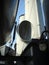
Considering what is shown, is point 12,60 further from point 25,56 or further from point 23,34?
point 23,34

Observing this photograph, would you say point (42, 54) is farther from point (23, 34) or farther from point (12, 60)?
point (23, 34)

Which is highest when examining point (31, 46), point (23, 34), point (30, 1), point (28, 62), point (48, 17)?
point (30, 1)

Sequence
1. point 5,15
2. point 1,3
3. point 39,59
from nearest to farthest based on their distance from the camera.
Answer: point 1,3, point 5,15, point 39,59

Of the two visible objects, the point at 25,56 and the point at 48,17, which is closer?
the point at 25,56

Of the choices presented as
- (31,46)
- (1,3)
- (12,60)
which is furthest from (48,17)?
(1,3)

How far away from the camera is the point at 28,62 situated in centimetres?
181

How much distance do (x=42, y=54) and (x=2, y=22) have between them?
52 centimetres

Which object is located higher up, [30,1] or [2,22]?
[30,1]

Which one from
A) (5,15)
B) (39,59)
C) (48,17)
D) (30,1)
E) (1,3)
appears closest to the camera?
(1,3)

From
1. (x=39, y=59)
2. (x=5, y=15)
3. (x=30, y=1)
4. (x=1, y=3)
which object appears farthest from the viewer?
(x=30, y=1)

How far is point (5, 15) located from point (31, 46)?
485 millimetres

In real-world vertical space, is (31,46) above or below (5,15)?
below

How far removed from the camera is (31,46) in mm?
1727

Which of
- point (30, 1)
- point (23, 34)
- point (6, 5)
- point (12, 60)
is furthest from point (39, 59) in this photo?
point (30, 1)
